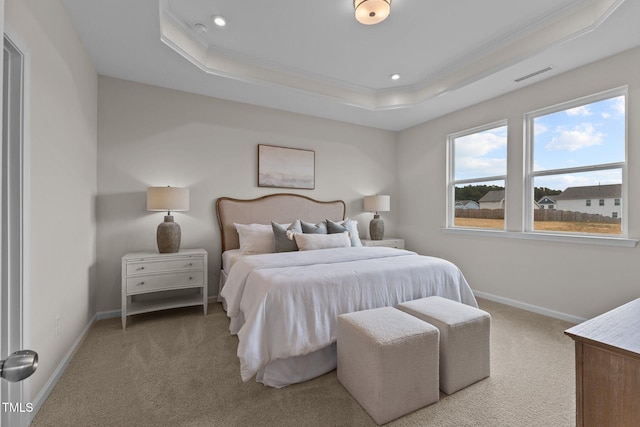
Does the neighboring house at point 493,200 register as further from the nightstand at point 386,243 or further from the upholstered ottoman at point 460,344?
the upholstered ottoman at point 460,344

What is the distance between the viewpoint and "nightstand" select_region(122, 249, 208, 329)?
115 inches

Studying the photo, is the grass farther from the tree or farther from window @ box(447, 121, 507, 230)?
the tree

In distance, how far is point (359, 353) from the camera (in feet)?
5.85

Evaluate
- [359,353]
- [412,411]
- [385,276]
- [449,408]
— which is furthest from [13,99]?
[449,408]

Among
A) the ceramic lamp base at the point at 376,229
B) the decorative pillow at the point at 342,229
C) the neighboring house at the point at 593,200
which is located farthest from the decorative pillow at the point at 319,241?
the neighboring house at the point at 593,200

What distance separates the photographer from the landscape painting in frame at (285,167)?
13.4 feet

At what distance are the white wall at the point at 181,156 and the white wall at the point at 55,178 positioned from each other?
0.39m

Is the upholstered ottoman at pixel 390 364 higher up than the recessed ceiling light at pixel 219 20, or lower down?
lower down

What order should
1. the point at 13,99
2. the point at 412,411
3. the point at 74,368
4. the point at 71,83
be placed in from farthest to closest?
the point at 71,83 → the point at 74,368 → the point at 412,411 → the point at 13,99

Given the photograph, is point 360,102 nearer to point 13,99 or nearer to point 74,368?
point 13,99

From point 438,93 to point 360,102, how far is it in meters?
1.00

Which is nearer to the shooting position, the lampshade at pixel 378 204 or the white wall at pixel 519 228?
the white wall at pixel 519 228

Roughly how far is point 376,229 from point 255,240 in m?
2.02

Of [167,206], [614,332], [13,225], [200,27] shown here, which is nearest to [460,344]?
[614,332]
